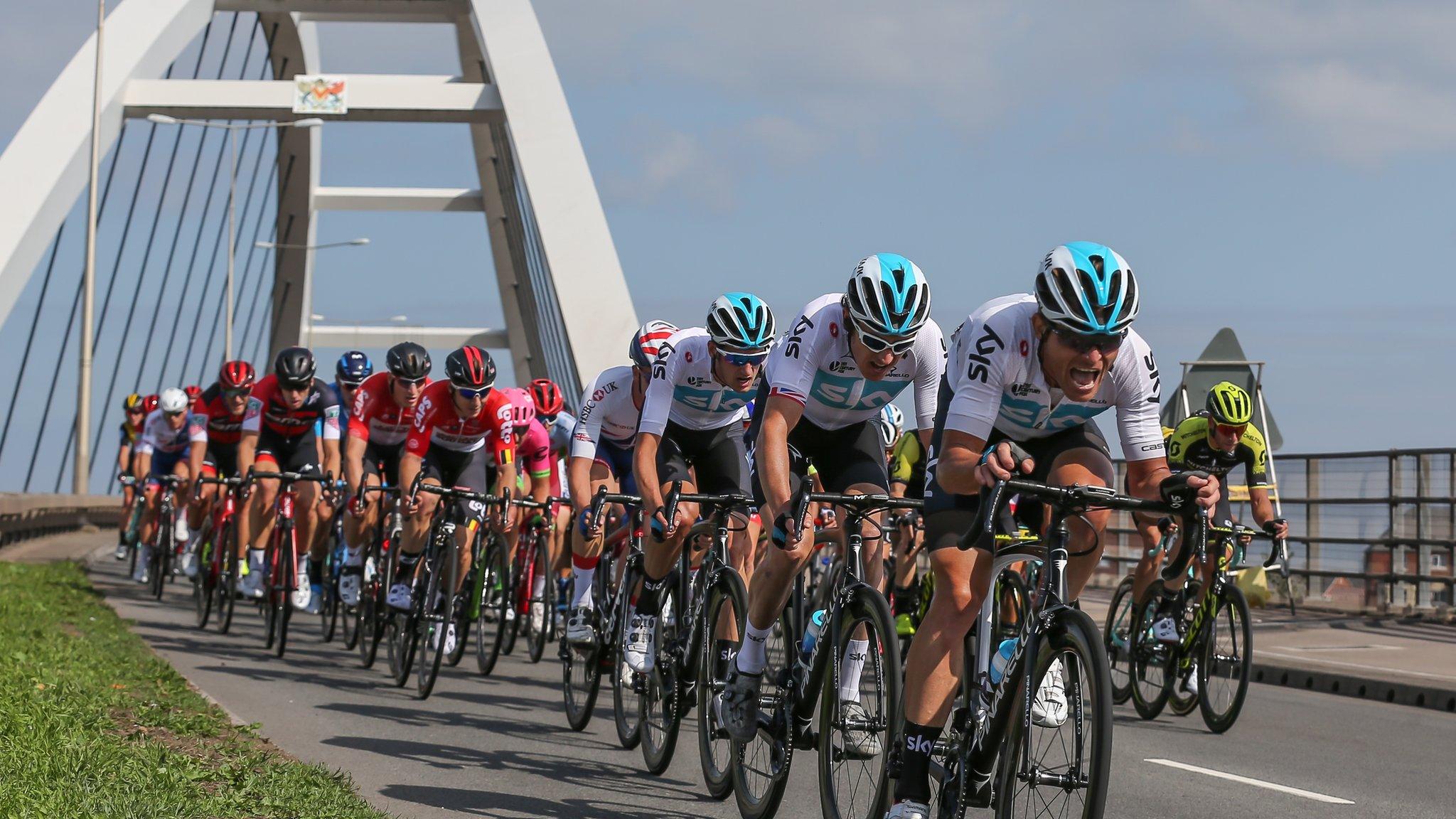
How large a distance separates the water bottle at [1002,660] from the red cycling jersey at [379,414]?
A: 712 centimetres

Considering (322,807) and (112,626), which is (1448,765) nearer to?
(322,807)

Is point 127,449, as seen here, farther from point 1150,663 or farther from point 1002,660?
point 1002,660

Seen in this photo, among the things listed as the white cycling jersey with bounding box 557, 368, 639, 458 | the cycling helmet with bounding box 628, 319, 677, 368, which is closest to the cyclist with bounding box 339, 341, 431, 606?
the white cycling jersey with bounding box 557, 368, 639, 458

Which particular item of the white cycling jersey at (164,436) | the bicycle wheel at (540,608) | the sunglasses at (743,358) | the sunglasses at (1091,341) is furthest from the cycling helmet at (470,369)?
the white cycling jersey at (164,436)

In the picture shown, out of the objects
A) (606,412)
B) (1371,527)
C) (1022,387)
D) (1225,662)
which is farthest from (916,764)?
(1371,527)

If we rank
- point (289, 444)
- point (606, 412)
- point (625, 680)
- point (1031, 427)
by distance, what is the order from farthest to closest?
point (289, 444) < point (606, 412) < point (625, 680) < point (1031, 427)

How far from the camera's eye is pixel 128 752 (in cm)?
658

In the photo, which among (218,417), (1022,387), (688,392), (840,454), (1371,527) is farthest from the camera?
(1371,527)

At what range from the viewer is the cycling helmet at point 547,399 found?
15.0m

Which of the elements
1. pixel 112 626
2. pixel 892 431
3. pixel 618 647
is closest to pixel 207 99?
pixel 112 626

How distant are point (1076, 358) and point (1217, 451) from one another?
586 centimetres

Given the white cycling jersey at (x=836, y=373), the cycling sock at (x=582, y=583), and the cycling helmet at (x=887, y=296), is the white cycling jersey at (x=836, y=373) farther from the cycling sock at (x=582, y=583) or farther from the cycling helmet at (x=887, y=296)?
the cycling sock at (x=582, y=583)

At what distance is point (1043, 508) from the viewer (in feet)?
19.7

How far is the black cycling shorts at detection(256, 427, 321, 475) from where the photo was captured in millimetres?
13703
